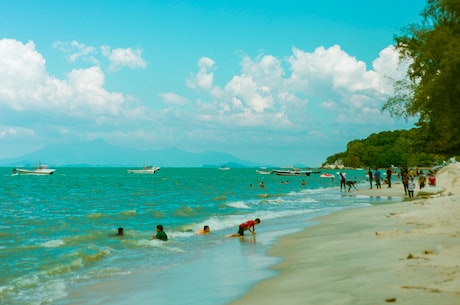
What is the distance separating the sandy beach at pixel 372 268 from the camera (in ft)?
26.4

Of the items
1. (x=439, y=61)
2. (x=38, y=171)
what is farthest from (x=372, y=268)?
(x=38, y=171)

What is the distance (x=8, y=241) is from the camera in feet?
81.9

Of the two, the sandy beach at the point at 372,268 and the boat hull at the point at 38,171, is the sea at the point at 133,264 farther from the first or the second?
the boat hull at the point at 38,171

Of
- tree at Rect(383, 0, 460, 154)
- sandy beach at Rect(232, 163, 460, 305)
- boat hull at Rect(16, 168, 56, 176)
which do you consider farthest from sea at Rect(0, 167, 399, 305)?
boat hull at Rect(16, 168, 56, 176)

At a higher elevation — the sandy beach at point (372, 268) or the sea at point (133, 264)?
the sandy beach at point (372, 268)

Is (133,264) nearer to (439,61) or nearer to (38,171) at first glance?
(439,61)

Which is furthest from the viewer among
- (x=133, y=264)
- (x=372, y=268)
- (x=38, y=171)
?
(x=38, y=171)

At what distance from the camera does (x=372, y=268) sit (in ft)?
34.5

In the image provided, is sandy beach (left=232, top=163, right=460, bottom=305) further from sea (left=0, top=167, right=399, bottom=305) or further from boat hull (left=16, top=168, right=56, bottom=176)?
boat hull (left=16, top=168, right=56, bottom=176)

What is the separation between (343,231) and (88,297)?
38.6ft

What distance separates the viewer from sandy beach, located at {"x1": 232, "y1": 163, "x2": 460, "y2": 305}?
26.4 feet

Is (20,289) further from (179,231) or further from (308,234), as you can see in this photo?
(179,231)

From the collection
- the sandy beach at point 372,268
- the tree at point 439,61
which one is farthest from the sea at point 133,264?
the tree at point 439,61

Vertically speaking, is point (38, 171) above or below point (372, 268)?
above
